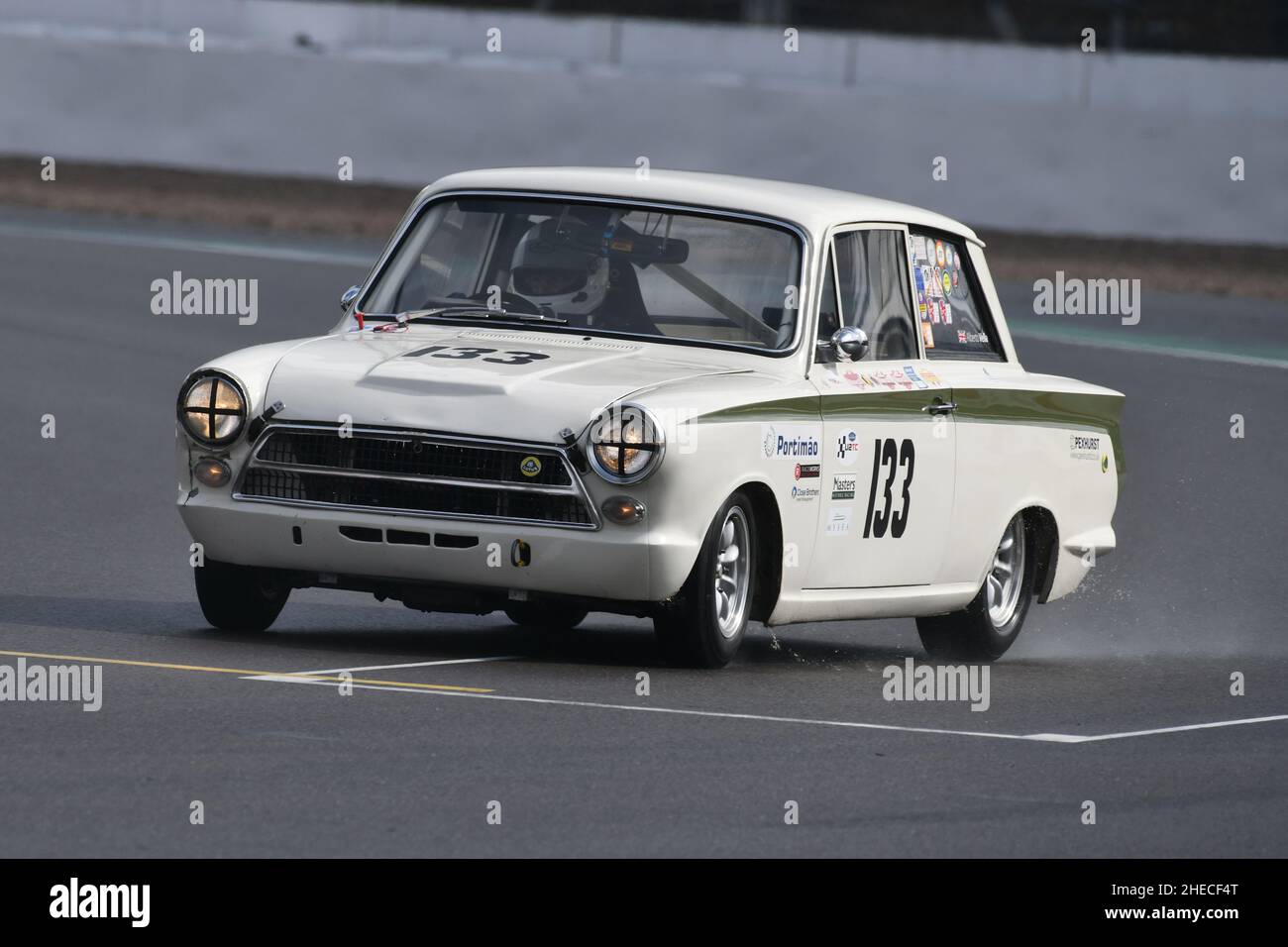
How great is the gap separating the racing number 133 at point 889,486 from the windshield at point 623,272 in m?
0.55

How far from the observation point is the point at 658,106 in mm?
32438

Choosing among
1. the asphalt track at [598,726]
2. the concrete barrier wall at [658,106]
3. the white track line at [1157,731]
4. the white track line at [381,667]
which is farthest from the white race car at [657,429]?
the concrete barrier wall at [658,106]

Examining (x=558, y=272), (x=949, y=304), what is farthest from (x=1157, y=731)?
(x=558, y=272)

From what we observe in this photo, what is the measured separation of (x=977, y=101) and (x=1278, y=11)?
8.86 meters

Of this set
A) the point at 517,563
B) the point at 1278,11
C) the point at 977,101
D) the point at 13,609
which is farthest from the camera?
the point at 1278,11

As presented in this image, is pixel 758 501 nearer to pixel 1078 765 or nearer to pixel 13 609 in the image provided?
pixel 1078 765

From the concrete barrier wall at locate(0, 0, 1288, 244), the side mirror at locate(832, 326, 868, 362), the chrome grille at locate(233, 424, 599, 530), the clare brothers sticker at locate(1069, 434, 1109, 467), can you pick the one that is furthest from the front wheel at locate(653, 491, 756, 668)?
the concrete barrier wall at locate(0, 0, 1288, 244)

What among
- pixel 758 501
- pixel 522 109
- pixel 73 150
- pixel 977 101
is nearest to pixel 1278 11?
pixel 977 101

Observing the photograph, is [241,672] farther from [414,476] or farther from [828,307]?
[828,307]

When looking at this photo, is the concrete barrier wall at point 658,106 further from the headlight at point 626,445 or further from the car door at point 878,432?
the headlight at point 626,445

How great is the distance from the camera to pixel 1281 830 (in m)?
6.81

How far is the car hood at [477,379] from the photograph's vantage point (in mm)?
8391

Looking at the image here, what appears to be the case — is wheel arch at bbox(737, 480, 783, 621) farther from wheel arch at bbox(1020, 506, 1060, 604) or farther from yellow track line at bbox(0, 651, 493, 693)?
wheel arch at bbox(1020, 506, 1060, 604)

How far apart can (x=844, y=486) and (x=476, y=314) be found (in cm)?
147
